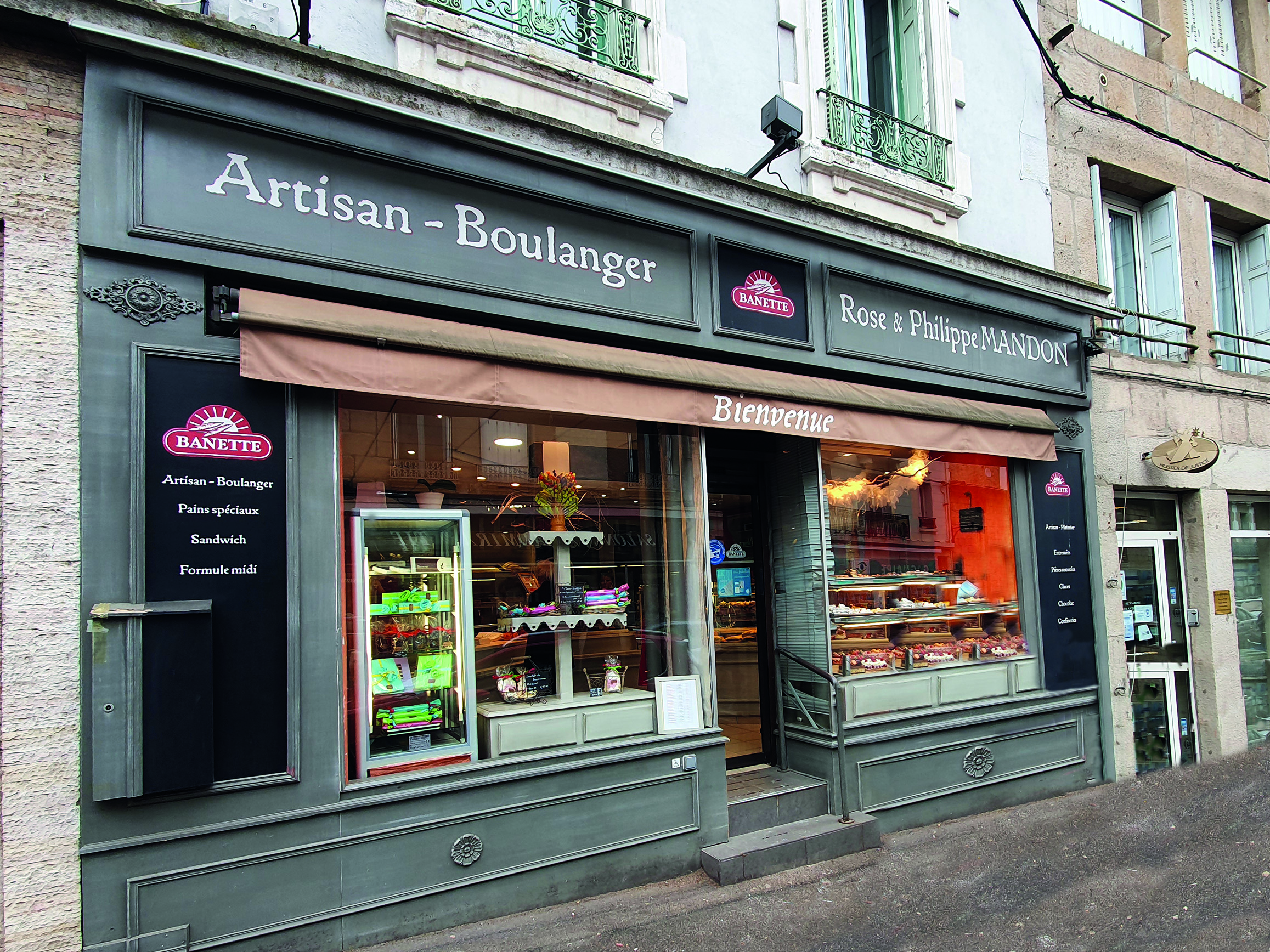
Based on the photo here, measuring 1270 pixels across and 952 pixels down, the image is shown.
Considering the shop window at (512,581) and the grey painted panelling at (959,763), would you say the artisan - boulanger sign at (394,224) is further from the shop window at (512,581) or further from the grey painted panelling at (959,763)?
the grey painted panelling at (959,763)

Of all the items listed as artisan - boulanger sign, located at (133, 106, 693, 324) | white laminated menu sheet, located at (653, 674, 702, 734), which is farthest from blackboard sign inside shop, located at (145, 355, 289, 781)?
white laminated menu sheet, located at (653, 674, 702, 734)

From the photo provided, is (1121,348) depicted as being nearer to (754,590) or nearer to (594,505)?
(754,590)

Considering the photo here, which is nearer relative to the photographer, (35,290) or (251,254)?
(35,290)

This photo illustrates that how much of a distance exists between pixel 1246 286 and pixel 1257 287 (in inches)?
4.8

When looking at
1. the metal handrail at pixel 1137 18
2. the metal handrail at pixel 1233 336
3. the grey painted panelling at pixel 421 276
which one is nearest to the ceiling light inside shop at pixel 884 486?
the grey painted panelling at pixel 421 276

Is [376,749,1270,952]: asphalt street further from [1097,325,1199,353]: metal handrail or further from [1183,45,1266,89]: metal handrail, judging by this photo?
[1183,45,1266,89]: metal handrail

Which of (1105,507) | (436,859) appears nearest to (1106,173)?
(1105,507)

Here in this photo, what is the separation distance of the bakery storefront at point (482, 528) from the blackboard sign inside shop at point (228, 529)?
0.02 meters

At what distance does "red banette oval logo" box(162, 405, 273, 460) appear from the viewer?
13.6 ft

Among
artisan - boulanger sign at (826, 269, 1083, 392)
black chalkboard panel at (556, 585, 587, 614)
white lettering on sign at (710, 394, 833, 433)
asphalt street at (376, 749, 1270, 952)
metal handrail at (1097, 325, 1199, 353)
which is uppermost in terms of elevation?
metal handrail at (1097, 325, 1199, 353)

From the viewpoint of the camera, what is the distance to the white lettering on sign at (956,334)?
704 centimetres

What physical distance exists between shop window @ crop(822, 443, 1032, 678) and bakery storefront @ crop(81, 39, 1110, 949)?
46mm

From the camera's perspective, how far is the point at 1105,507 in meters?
8.61

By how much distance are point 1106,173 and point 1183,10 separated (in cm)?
293
